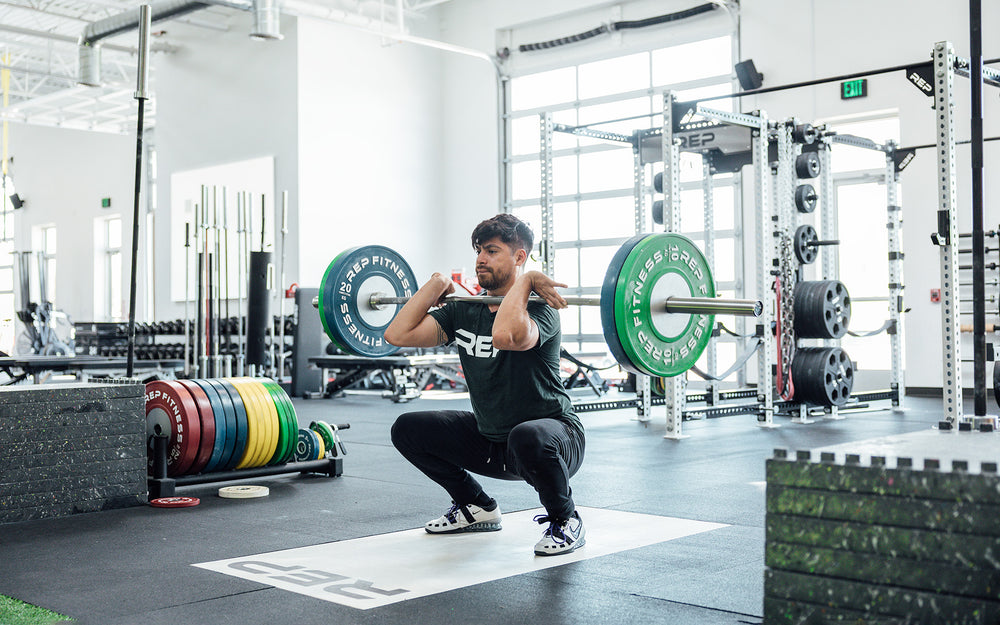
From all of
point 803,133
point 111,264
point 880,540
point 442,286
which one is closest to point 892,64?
point 803,133

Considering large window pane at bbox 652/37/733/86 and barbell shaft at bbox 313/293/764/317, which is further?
large window pane at bbox 652/37/733/86

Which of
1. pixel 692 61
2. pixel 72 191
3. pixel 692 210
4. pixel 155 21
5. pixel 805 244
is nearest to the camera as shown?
pixel 805 244

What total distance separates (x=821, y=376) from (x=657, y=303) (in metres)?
4.25

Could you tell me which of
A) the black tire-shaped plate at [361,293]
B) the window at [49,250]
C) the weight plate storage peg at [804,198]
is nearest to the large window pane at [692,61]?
the weight plate storage peg at [804,198]

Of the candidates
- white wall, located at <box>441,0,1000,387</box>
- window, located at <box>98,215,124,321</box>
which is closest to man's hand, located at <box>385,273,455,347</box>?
white wall, located at <box>441,0,1000,387</box>

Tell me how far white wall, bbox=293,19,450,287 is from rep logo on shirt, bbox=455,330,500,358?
8.22 metres

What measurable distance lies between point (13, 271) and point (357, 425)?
515 inches

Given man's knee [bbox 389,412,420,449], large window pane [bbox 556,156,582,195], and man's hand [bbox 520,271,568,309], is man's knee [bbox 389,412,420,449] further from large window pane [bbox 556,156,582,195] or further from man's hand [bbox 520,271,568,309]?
large window pane [bbox 556,156,582,195]

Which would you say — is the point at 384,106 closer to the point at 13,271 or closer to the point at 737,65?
the point at 737,65

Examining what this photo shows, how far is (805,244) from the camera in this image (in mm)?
6395

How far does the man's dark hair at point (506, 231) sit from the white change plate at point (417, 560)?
2.72 ft

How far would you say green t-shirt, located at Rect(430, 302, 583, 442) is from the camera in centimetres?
260

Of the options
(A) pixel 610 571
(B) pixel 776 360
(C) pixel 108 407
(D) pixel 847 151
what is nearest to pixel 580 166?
(D) pixel 847 151

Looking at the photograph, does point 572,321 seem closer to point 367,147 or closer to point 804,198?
point 367,147
